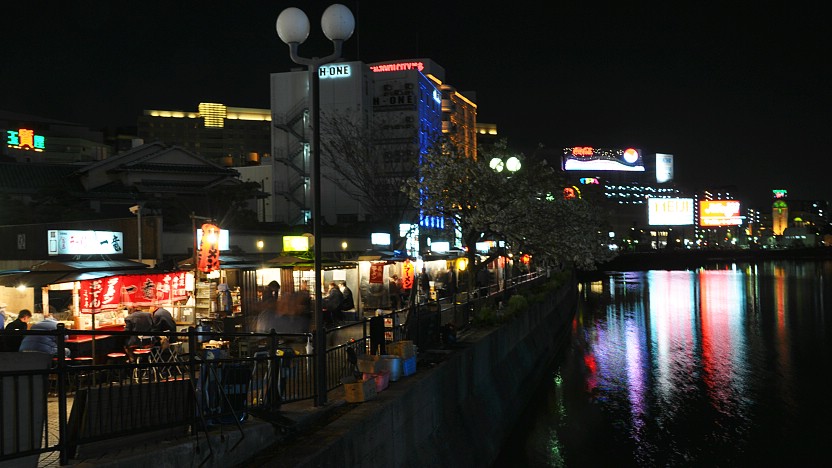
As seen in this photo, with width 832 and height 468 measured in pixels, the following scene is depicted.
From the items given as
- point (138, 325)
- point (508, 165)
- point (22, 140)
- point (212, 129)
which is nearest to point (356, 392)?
point (138, 325)

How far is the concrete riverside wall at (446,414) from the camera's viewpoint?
862 cm

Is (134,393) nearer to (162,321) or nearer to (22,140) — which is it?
(162,321)

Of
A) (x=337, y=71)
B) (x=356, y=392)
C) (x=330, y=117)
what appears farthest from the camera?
(x=337, y=71)

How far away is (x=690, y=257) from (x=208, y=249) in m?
136

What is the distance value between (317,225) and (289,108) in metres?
62.2

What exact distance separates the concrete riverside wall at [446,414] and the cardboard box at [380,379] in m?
0.15

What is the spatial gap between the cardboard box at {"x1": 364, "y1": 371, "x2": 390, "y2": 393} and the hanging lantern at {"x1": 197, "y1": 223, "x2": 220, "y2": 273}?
8613 millimetres

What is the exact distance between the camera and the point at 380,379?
11.2 metres

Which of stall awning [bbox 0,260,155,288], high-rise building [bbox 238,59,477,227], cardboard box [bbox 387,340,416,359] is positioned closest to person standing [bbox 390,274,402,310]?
stall awning [bbox 0,260,155,288]

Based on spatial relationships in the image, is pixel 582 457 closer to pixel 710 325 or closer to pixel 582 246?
pixel 582 246

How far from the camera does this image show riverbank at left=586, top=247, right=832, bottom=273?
128m

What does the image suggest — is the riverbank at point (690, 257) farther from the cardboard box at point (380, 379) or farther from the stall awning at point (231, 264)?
the cardboard box at point (380, 379)

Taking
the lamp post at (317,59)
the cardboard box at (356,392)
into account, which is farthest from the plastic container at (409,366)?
the lamp post at (317,59)

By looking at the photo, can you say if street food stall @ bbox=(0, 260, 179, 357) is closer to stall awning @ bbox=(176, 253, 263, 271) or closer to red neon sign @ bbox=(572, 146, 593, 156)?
stall awning @ bbox=(176, 253, 263, 271)
